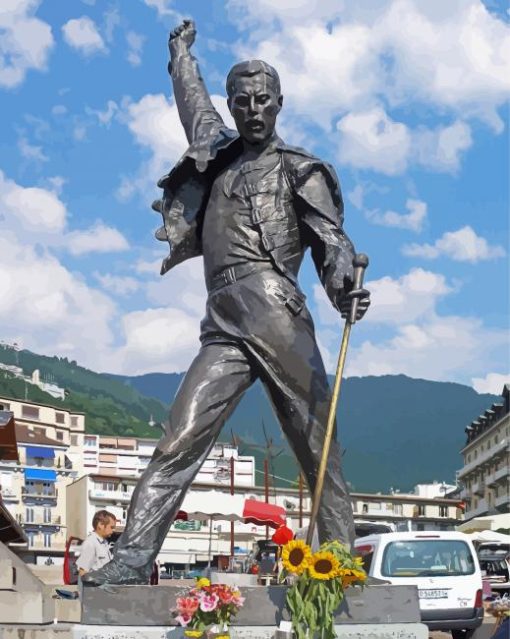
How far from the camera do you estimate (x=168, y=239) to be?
711 cm

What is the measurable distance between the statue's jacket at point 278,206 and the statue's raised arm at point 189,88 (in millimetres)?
23

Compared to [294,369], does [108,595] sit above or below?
below

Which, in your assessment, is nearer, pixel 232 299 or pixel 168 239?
pixel 232 299

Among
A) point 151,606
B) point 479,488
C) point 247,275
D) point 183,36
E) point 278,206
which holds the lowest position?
point 151,606

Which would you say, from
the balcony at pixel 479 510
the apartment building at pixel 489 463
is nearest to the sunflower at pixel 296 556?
the apartment building at pixel 489 463

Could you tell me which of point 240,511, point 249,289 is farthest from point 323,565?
point 240,511

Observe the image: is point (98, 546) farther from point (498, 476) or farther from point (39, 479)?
point (39, 479)

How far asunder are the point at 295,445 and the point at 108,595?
1.45 metres

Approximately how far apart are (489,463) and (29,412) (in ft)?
141

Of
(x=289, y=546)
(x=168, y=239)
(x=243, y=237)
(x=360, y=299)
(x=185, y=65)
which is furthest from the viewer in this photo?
(x=185, y=65)

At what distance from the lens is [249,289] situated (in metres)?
6.50

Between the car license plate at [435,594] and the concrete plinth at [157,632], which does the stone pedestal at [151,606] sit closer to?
the concrete plinth at [157,632]

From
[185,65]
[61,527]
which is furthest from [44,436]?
[185,65]

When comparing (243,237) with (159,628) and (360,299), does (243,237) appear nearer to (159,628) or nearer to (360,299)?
(360,299)
